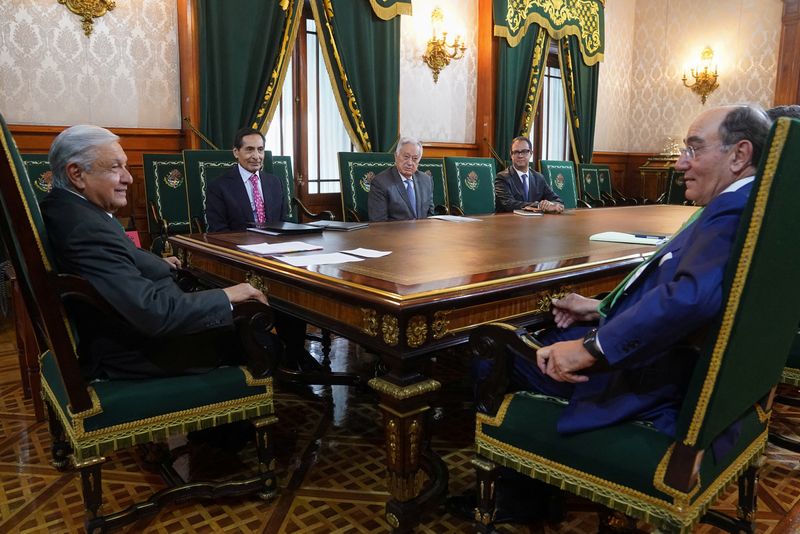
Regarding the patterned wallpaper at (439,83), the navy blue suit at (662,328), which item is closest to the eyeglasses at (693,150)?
the navy blue suit at (662,328)

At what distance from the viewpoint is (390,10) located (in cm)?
518

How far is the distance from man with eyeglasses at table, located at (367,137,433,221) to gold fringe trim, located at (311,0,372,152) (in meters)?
1.49

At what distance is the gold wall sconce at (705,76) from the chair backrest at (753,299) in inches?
270

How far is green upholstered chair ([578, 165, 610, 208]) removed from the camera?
262 inches

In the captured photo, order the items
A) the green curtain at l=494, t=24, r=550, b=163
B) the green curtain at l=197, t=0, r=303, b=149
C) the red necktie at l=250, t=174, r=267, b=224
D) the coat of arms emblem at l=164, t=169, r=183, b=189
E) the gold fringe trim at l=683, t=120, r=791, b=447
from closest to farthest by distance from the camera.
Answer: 1. the gold fringe trim at l=683, t=120, r=791, b=447
2. the red necktie at l=250, t=174, r=267, b=224
3. the coat of arms emblem at l=164, t=169, r=183, b=189
4. the green curtain at l=197, t=0, r=303, b=149
5. the green curtain at l=494, t=24, r=550, b=163

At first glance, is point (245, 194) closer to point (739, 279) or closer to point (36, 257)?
point (36, 257)

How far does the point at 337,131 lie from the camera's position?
5.34m

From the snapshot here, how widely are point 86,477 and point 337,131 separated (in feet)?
13.9

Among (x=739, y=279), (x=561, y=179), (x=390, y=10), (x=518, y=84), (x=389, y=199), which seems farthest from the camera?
(x=518, y=84)

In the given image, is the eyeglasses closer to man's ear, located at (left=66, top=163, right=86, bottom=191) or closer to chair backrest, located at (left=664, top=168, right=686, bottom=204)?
man's ear, located at (left=66, top=163, right=86, bottom=191)

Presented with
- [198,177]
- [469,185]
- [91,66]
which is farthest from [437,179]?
[91,66]

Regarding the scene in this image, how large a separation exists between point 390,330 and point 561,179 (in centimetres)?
437

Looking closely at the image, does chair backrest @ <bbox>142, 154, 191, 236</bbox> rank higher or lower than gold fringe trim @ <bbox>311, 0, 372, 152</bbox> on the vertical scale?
lower

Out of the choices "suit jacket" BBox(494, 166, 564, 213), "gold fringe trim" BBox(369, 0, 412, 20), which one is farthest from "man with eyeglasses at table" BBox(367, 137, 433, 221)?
"gold fringe trim" BBox(369, 0, 412, 20)
